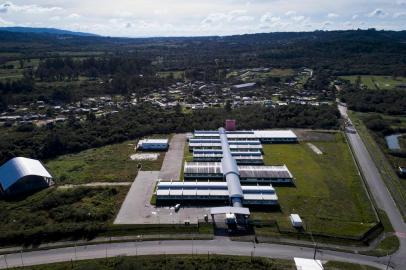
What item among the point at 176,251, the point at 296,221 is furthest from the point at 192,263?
the point at 296,221

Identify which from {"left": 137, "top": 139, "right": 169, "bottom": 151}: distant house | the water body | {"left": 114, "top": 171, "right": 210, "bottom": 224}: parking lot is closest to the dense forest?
{"left": 137, "top": 139, "right": 169, "bottom": 151}: distant house

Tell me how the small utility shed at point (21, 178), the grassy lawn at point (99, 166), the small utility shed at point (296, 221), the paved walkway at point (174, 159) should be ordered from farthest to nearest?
the paved walkway at point (174, 159) → the grassy lawn at point (99, 166) → the small utility shed at point (21, 178) → the small utility shed at point (296, 221)

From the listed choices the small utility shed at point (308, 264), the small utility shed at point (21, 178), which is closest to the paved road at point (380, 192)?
the small utility shed at point (308, 264)

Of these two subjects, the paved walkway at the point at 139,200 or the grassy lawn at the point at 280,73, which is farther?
the grassy lawn at the point at 280,73

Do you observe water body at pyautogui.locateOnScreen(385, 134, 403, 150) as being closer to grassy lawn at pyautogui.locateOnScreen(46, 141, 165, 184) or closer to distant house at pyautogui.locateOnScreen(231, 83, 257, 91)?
grassy lawn at pyautogui.locateOnScreen(46, 141, 165, 184)

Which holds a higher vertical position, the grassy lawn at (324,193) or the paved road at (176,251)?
the grassy lawn at (324,193)

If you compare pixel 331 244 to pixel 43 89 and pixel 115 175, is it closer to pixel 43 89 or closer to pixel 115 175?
pixel 115 175

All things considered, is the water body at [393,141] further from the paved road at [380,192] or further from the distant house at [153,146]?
the distant house at [153,146]
